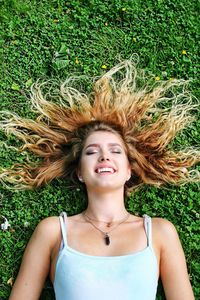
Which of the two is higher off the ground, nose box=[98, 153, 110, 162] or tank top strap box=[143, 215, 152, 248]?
nose box=[98, 153, 110, 162]

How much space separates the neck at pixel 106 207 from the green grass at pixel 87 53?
274mm

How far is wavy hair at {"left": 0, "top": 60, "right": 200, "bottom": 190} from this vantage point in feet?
17.1

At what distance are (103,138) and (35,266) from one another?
1221mm

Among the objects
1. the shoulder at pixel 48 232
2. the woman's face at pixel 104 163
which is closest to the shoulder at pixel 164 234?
the woman's face at pixel 104 163

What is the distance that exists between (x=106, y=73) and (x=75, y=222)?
4.76 ft

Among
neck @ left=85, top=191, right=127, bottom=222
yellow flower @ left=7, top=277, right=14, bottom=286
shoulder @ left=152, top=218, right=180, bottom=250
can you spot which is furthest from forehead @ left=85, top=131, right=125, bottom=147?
yellow flower @ left=7, top=277, right=14, bottom=286

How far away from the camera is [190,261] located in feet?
16.8

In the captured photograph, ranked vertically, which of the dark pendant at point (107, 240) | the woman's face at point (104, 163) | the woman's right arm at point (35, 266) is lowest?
the woman's right arm at point (35, 266)

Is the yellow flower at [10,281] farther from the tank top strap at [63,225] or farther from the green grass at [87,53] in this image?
the tank top strap at [63,225]

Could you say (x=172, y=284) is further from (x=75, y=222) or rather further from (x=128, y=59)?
(x=128, y=59)

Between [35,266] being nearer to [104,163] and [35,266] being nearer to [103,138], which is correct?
[104,163]

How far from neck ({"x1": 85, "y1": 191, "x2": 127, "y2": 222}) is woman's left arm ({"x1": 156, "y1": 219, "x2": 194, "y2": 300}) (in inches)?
16.3

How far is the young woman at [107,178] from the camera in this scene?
457cm

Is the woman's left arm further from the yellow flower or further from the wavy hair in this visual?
the yellow flower
